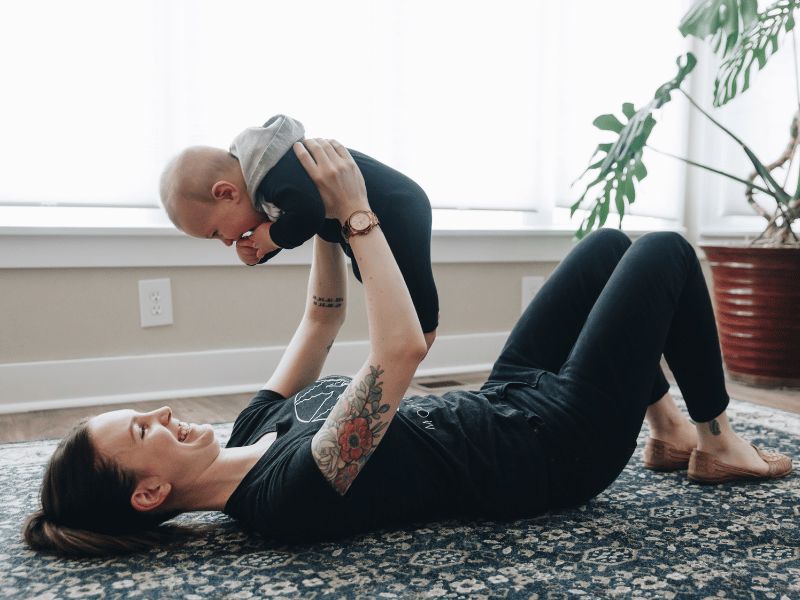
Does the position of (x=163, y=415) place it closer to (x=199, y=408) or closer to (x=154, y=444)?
(x=154, y=444)

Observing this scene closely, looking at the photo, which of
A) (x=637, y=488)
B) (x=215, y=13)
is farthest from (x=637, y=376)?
(x=215, y=13)

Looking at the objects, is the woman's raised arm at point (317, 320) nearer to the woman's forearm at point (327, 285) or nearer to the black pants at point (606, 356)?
the woman's forearm at point (327, 285)

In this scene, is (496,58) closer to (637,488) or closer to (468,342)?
(468,342)

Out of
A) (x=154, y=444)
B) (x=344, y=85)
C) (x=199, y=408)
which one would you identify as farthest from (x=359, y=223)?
(x=344, y=85)

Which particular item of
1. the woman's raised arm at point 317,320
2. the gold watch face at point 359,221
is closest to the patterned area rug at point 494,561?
the woman's raised arm at point 317,320

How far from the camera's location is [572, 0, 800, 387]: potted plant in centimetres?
218

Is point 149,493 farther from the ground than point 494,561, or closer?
farther from the ground

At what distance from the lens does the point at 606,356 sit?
3.63 feet

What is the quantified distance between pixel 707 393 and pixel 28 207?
2.02m

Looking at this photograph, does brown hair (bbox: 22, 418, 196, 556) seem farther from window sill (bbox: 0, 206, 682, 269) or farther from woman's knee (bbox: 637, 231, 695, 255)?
window sill (bbox: 0, 206, 682, 269)

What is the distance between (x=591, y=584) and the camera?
36.7 inches

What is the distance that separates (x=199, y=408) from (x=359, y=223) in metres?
1.37

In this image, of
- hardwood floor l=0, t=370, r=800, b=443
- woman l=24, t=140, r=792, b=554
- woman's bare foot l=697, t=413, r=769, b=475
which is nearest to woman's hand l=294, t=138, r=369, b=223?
woman l=24, t=140, r=792, b=554

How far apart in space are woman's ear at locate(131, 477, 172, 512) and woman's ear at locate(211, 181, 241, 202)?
443 millimetres
